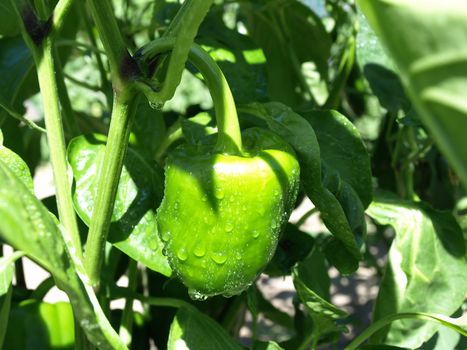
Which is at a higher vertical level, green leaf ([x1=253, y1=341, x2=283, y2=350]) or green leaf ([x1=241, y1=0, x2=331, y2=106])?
green leaf ([x1=241, y1=0, x2=331, y2=106])

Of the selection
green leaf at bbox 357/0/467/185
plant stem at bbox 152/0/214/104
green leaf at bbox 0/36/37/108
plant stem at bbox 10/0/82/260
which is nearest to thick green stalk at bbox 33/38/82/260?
plant stem at bbox 10/0/82/260

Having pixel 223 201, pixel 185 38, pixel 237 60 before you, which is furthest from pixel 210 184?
pixel 237 60

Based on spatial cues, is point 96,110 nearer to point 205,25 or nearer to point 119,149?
point 205,25

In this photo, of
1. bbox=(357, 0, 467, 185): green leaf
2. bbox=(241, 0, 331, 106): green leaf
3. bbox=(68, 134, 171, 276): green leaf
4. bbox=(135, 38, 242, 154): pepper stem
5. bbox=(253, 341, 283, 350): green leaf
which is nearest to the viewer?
bbox=(357, 0, 467, 185): green leaf

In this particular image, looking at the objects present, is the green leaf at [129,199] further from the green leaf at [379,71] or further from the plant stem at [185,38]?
the green leaf at [379,71]

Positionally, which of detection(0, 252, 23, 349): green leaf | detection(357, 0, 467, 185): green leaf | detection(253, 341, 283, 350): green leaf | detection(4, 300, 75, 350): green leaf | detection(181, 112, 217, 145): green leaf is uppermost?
detection(357, 0, 467, 185): green leaf

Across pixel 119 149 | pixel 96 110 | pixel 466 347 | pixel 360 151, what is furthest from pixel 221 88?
pixel 96 110

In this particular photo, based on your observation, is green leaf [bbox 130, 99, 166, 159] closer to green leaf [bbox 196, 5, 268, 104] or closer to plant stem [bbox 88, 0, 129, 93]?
green leaf [bbox 196, 5, 268, 104]
